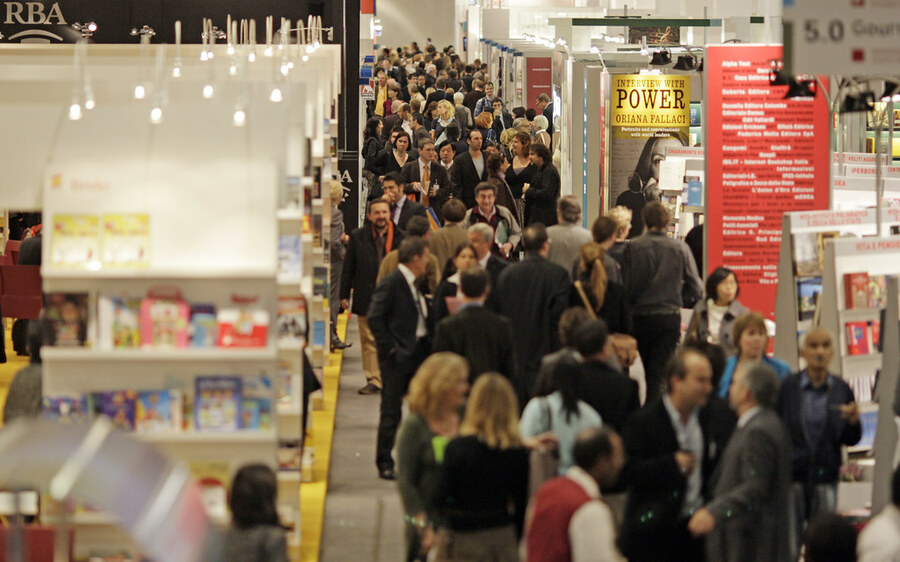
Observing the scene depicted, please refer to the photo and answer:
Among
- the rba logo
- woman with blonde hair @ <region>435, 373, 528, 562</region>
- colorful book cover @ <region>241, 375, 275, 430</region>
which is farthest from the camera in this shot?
the rba logo

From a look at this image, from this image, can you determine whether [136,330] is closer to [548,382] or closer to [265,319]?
[265,319]

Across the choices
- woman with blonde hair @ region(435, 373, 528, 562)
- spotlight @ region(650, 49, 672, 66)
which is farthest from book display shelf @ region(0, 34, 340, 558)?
spotlight @ region(650, 49, 672, 66)

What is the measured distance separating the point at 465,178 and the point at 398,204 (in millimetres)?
2967

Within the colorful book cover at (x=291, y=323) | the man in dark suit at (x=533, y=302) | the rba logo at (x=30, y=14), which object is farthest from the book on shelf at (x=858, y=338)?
the rba logo at (x=30, y=14)

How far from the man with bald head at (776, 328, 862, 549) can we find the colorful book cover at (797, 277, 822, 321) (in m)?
1.73

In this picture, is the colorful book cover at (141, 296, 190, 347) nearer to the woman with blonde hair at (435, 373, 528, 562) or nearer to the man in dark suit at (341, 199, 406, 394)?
the woman with blonde hair at (435, 373, 528, 562)

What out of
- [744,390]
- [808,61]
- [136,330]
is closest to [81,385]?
[136,330]

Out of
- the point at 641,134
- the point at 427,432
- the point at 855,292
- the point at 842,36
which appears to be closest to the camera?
the point at 427,432

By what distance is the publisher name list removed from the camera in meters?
9.33

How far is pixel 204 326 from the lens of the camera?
5719mm

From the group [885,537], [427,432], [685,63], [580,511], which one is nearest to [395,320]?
[427,432]

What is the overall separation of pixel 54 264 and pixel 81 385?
20.1 inches

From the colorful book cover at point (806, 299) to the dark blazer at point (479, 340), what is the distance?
1813mm

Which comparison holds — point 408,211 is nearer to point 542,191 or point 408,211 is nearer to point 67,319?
point 542,191
